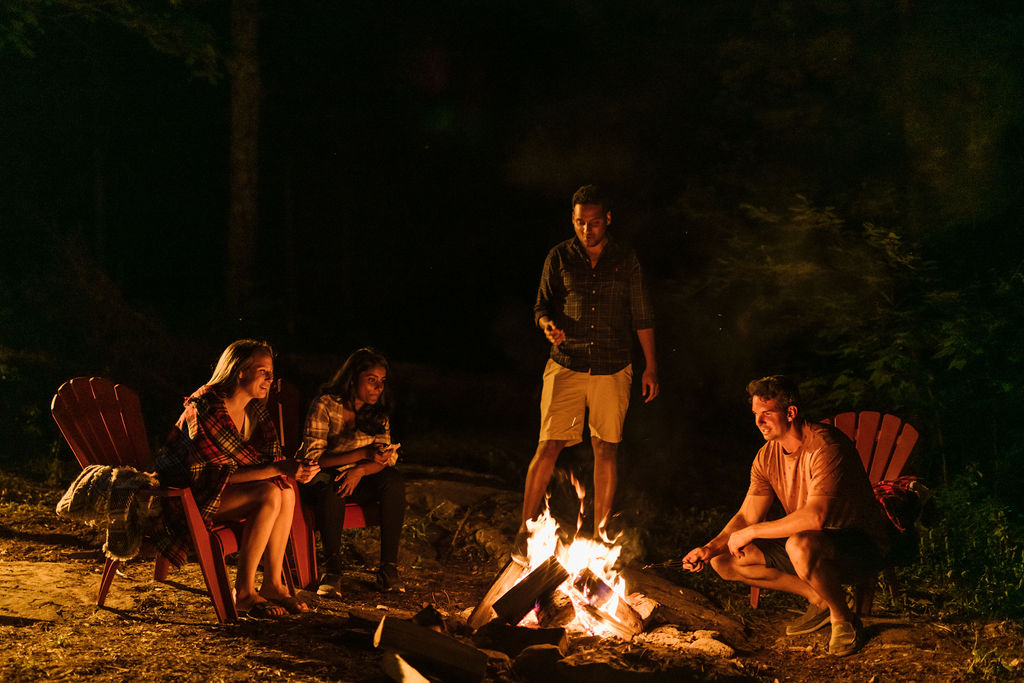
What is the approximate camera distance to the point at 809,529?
14.3 ft

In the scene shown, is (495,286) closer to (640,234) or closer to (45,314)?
(640,234)

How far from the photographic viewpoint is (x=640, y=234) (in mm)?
12961

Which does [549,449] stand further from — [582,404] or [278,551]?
[278,551]

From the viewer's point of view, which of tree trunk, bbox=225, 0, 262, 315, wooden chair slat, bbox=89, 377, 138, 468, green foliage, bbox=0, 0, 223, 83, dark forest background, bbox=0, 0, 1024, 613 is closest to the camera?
wooden chair slat, bbox=89, 377, 138, 468

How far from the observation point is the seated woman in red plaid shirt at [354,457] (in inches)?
202

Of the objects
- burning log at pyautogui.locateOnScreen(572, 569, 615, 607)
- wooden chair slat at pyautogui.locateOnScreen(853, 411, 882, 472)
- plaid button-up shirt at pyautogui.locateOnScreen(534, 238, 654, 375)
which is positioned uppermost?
plaid button-up shirt at pyautogui.locateOnScreen(534, 238, 654, 375)

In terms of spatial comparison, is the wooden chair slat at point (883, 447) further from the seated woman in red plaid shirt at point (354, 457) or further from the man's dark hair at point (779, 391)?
the seated woman in red plaid shirt at point (354, 457)

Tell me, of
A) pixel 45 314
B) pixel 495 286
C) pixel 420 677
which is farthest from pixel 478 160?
pixel 420 677

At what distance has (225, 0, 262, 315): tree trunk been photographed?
39.2 feet

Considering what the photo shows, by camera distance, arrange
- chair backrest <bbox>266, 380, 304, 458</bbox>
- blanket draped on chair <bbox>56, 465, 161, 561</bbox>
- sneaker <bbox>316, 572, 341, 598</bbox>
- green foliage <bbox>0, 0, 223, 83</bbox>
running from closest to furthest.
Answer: blanket draped on chair <bbox>56, 465, 161, 561</bbox>
sneaker <bbox>316, 572, 341, 598</bbox>
chair backrest <bbox>266, 380, 304, 458</bbox>
green foliage <bbox>0, 0, 223, 83</bbox>

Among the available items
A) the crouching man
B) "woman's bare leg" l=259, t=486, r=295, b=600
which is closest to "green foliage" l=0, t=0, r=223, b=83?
"woman's bare leg" l=259, t=486, r=295, b=600

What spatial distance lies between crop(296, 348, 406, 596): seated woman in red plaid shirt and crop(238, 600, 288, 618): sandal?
0.66 metres

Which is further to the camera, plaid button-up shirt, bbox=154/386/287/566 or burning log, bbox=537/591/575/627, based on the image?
burning log, bbox=537/591/575/627

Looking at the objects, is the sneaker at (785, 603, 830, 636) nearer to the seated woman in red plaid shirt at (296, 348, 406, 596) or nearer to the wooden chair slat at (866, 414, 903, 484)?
the wooden chair slat at (866, 414, 903, 484)
